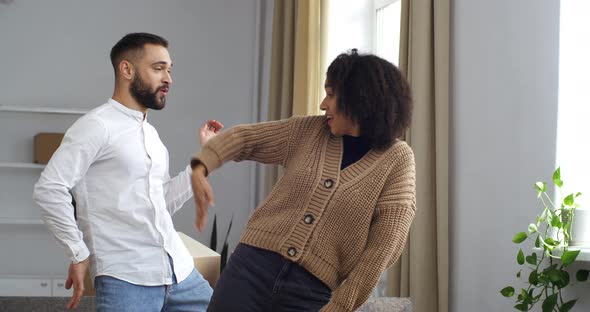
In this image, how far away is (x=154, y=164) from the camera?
2324mm

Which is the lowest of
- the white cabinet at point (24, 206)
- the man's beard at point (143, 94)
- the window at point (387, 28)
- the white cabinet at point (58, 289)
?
the white cabinet at point (58, 289)

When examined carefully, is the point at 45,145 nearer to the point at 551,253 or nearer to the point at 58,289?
the point at 58,289

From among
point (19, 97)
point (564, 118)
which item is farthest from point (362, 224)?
point (19, 97)

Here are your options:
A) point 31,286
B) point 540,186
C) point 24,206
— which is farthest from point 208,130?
point 24,206

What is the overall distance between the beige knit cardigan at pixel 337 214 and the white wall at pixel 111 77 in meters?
4.19

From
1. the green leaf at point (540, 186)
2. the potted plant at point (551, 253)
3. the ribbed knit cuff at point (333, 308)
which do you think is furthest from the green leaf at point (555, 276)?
the ribbed knit cuff at point (333, 308)

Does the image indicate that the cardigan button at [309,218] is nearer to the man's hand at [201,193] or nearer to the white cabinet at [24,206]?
the man's hand at [201,193]

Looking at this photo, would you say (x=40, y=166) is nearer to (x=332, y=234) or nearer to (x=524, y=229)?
(x=524, y=229)

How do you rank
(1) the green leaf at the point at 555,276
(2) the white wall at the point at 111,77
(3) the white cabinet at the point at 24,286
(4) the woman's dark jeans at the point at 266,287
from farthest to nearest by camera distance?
(2) the white wall at the point at 111,77, (3) the white cabinet at the point at 24,286, (1) the green leaf at the point at 555,276, (4) the woman's dark jeans at the point at 266,287

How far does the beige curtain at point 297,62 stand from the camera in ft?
14.8

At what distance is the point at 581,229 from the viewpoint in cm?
249

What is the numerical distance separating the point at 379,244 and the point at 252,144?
37cm

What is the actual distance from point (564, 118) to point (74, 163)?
1583mm

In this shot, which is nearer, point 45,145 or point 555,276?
point 555,276
